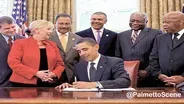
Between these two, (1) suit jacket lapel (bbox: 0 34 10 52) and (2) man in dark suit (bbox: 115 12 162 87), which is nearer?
(1) suit jacket lapel (bbox: 0 34 10 52)

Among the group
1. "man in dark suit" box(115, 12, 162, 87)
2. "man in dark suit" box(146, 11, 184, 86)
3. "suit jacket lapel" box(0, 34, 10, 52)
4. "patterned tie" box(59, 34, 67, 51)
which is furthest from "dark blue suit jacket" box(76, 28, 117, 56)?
"suit jacket lapel" box(0, 34, 10, 52)

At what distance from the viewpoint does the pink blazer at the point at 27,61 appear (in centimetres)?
349

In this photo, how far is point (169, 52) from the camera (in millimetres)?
3994

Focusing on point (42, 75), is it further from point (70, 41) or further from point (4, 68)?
point (70, 41)

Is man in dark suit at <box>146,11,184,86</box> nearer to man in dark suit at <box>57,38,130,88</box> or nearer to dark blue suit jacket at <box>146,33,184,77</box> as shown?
dark blue suit jacket at <box>146,33,184,77</box>

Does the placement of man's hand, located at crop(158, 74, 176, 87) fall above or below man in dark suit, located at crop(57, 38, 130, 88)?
below

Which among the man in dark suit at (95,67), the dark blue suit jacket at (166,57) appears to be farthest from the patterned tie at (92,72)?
the dark blue suit jacket at (166,57)

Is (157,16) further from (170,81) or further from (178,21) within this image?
(170,81)

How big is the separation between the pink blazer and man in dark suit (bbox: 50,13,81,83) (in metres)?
0.36

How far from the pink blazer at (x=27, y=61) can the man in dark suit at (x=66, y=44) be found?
359 mm

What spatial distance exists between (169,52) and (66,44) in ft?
4.56

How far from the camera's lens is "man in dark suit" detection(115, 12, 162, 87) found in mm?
4379

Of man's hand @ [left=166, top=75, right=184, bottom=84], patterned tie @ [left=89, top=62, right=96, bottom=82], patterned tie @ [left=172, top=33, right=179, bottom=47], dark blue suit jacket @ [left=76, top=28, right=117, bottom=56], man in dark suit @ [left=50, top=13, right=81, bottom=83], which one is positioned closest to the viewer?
patterned tie @ [left=89, top=62, right=96, bottom=82]

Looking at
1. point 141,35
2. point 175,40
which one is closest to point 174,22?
point 175,40
